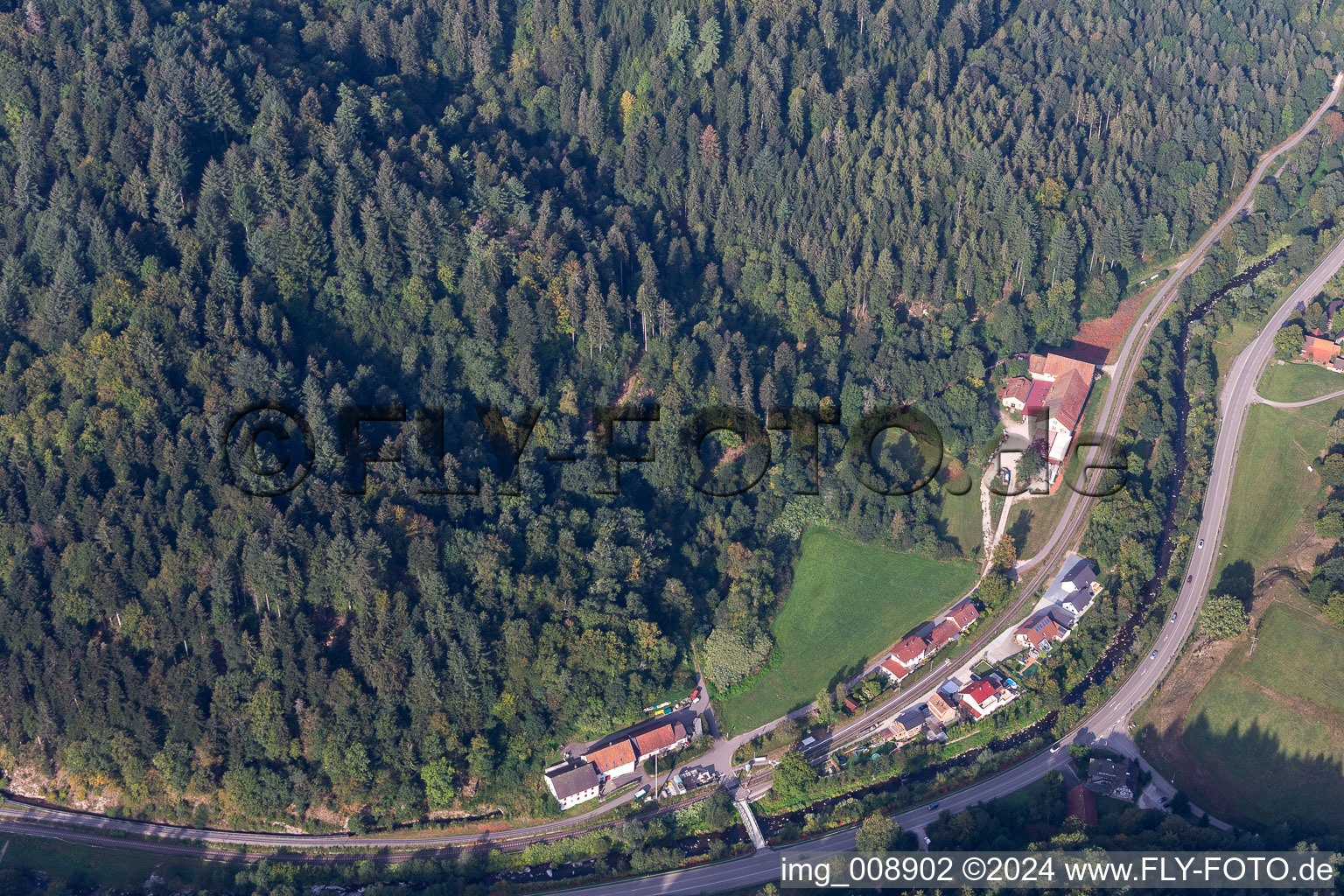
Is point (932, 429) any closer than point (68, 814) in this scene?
No

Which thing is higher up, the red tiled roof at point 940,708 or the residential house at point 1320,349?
the residential house at point 1320,349

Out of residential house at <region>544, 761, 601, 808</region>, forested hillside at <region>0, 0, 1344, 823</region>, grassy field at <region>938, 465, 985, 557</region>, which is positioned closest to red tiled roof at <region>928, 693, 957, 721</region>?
forested hillside at <region>0, 0, 1344, 823</region>

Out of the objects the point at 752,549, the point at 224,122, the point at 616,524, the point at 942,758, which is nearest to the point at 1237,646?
the point at 942,758

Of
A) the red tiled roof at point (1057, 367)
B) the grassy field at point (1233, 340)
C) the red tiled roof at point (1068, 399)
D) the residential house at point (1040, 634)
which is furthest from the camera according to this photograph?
the grassy field at point (1233, 340)

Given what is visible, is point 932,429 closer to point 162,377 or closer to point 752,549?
point 752,549

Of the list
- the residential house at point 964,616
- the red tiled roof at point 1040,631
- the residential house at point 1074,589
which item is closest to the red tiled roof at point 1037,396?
the residential house at point 1074,589

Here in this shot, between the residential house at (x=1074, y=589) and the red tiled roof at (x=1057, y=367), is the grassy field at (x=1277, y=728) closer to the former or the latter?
the residential house at (x=1074, y=589)
